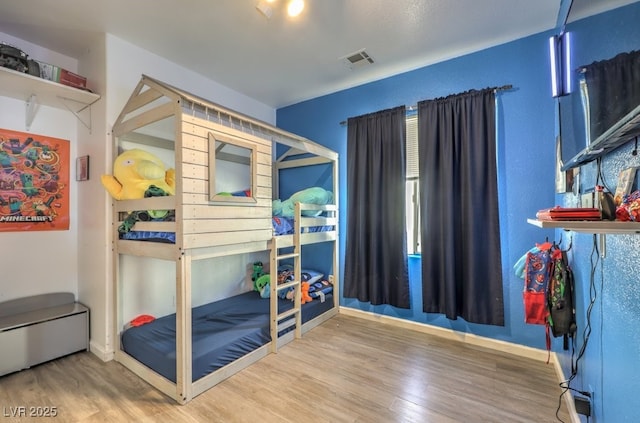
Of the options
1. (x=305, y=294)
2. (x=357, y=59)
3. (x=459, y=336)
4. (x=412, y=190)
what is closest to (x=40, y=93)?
(x=357, y=59)

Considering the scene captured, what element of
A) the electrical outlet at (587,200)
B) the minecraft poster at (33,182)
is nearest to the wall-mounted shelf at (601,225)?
the electrical outlet at (587,200)

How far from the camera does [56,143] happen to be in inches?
99.7

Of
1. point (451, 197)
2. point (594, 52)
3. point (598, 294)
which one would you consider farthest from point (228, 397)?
point (594, 52)

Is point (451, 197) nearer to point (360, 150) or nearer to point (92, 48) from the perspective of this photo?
point (360, 150)

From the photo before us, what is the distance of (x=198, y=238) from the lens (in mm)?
1835

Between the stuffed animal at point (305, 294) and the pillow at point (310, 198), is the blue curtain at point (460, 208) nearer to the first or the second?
the pillow at point (310, 198)

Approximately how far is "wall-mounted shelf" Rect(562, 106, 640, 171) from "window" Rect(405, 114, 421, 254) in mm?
1739

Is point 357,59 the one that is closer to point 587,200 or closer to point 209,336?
point 587,200

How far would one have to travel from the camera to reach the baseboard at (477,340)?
6.96 feet

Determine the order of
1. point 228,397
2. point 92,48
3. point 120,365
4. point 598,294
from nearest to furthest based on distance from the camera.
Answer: point 598,294
point 228,397
point 120,365
point 92,48

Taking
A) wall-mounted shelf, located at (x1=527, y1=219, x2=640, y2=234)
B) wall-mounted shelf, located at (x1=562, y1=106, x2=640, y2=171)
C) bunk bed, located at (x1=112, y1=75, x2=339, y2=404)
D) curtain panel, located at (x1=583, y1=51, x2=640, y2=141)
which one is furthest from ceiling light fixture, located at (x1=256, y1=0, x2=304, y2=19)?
wall-mounted shelf, located at (x1=527, y1=219, x2=640, y2=234)

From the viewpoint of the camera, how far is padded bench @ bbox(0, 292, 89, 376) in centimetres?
204

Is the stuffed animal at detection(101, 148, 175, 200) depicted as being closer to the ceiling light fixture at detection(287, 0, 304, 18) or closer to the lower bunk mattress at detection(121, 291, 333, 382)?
the lower bunk mattress at detection(121, 291, 333, 382)

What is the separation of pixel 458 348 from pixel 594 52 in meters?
2.37
